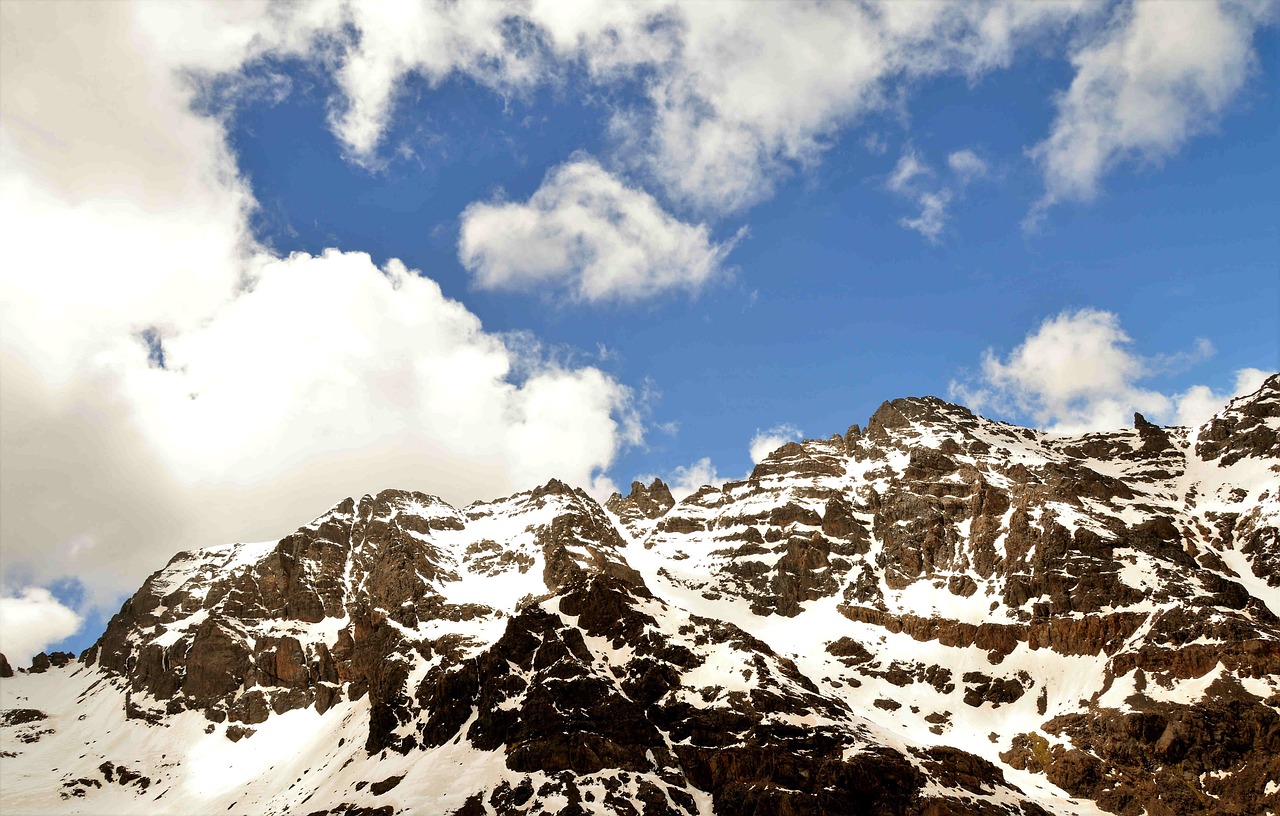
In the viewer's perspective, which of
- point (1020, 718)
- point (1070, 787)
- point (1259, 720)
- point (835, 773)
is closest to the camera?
point (835, 773)

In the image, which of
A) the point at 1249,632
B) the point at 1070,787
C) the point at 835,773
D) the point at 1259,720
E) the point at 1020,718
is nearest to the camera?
the point at 835,773

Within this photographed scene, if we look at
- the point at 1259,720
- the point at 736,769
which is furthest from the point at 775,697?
the point at 1259,720

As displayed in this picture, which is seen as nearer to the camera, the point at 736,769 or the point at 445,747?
the point at 736,769

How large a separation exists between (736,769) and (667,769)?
11.9 m

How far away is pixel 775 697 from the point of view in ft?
547

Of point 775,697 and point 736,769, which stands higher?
point 775,697

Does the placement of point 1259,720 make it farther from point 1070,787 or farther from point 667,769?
point 667,769

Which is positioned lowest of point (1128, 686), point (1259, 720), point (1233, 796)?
Answer: point (1233, 796)

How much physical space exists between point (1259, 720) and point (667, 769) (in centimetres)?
9764

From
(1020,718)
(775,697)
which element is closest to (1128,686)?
(1020,718)

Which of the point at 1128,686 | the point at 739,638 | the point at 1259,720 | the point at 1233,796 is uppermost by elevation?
the point at 739,638

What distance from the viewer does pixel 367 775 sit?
179 m

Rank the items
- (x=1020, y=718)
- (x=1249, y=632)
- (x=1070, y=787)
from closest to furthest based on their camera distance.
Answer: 1. (x=1070, y=787)
2. (x=1249, y=632)
3. (x=1020, y=718)

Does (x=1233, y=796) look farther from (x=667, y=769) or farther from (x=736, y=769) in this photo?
(x=667, y=769)
